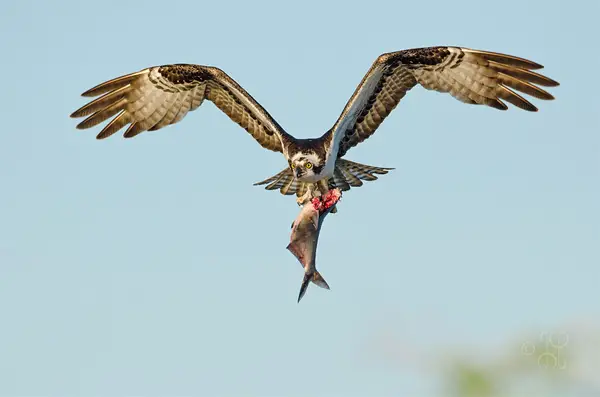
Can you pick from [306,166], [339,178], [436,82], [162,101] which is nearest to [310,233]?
[306,166]

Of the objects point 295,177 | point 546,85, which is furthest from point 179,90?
point 546,85

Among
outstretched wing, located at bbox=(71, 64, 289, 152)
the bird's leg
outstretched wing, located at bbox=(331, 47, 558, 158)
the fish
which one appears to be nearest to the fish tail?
the fish

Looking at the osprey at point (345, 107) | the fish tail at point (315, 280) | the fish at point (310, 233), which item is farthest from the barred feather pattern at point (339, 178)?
the fish tail at point (315, 280)

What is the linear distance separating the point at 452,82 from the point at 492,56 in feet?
2.58

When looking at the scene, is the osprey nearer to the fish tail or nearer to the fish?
the fish

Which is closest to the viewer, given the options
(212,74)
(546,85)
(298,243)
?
(298,243)

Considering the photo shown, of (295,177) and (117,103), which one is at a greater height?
(117,103)

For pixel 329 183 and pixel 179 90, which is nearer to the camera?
pixel 329 183

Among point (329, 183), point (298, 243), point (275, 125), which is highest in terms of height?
point (275, 125)

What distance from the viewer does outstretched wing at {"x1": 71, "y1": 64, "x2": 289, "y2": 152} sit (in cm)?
1967

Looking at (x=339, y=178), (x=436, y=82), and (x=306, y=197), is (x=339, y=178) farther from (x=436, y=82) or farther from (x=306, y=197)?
(x=436, y=82)

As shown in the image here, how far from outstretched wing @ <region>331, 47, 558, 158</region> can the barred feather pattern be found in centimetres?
34

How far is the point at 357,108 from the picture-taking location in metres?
18.8

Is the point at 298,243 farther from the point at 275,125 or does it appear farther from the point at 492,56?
the point at 492,56
